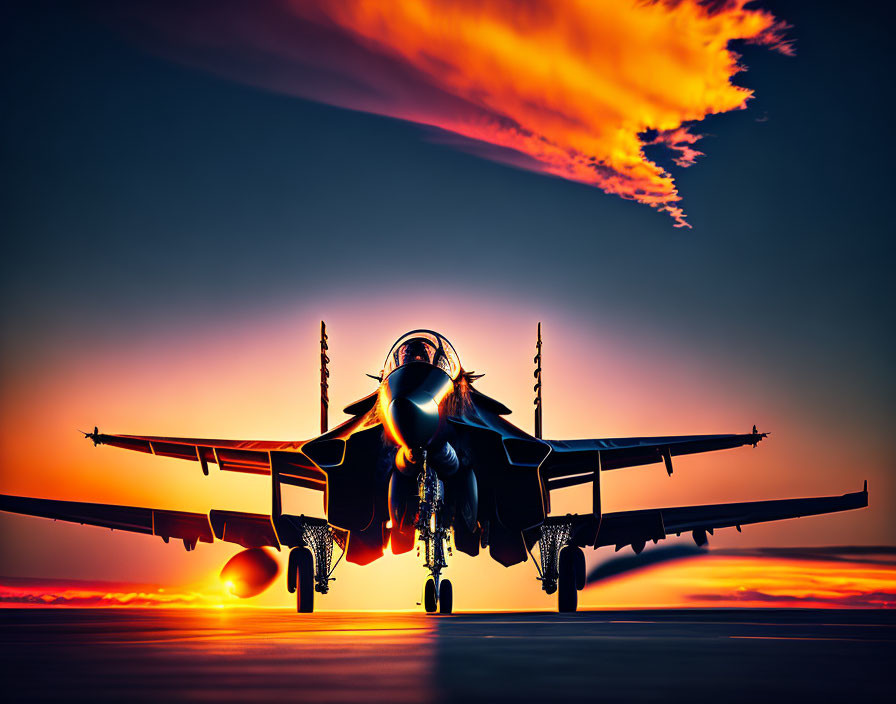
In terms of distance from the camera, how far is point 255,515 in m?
20.6

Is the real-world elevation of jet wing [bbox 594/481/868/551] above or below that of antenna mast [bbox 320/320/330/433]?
below

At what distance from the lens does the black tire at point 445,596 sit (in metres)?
16.2

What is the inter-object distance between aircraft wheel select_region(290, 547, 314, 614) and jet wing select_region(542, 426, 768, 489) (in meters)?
5.57

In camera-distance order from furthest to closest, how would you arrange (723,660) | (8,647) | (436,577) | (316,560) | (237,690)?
(316,560)
(436,577)
(8,647)
(723,660)
(237,690)

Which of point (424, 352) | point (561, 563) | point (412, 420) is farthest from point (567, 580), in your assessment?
point (412, 420)

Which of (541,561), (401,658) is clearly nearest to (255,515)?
(541,561)

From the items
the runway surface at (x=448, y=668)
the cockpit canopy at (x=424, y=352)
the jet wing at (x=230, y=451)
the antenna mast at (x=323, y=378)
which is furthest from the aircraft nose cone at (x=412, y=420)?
the antenna mast at (x=323, y=378)

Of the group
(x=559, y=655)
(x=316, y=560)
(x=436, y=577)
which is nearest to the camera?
(x=559, y=655)

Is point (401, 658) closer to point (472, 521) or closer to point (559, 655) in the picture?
point (559, 655)

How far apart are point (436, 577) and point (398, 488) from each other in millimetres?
1861

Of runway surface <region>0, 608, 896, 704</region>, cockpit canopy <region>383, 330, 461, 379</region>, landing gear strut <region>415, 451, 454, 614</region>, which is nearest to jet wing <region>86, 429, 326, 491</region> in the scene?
cockpit canopy <region>383, 330, 461, 379</region>

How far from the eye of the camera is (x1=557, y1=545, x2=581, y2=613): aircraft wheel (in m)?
20.8

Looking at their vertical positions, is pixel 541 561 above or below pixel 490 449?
below

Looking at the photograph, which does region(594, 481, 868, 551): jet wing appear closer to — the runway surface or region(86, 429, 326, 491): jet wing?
region(86, 429, 326, 491): jet wing
